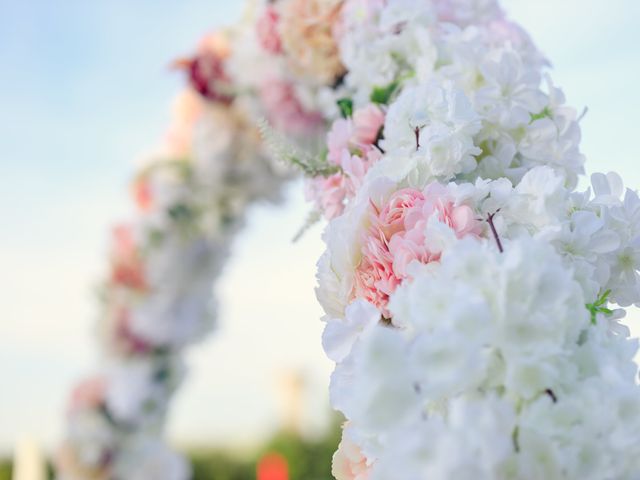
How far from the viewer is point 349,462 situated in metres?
0.65

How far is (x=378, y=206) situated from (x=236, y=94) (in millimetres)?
1584

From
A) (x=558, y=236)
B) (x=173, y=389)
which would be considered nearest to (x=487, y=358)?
(x=558, y=236)

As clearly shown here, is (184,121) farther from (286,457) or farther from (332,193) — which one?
(286,457)

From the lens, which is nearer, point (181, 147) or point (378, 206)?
point (378, 206)

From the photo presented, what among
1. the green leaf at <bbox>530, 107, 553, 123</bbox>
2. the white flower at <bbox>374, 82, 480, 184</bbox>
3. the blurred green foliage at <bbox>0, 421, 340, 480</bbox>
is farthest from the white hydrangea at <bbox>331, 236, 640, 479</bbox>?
the blurred green foliage at <bbox>0, 421, 340, 480</bbox>

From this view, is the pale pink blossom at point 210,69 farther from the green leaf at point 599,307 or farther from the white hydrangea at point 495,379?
the white hydrangea at point 495,379

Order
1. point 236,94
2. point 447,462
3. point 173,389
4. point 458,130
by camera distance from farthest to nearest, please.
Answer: point 173,389, point 236,94, point 458,130, point 447,462

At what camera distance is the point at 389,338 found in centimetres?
44

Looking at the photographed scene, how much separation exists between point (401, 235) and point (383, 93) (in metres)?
0.41

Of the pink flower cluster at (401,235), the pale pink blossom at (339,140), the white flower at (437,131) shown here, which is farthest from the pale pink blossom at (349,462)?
the pale pink blossom at (339,140)

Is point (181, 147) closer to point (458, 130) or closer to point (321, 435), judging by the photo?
point (458, 130)

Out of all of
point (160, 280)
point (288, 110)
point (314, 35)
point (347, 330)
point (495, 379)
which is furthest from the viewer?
point (160, 280)

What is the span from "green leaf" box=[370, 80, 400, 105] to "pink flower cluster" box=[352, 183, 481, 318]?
0.35m

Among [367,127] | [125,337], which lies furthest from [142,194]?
[367,127]
